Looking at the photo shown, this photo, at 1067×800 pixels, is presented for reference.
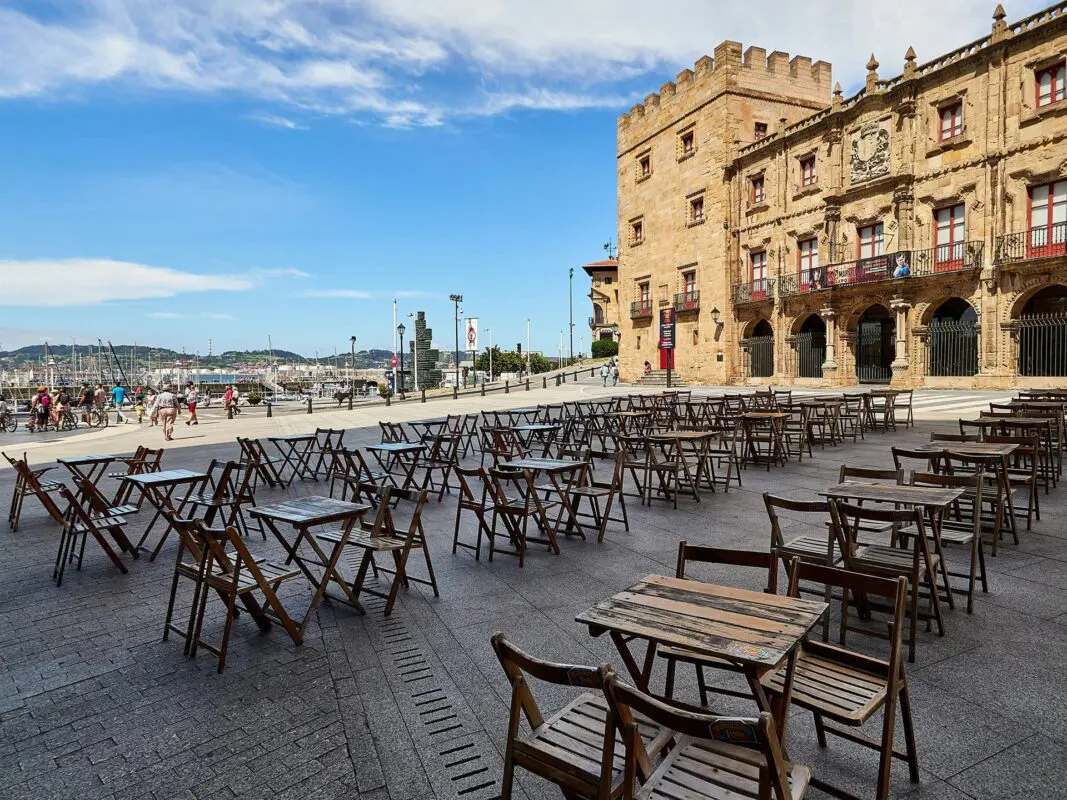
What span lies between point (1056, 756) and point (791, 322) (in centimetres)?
3284

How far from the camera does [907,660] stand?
3.64 metres

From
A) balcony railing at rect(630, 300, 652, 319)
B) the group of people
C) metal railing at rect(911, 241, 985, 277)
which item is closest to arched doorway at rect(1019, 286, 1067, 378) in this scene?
metal railing at rect(911, 241, 985, 277)

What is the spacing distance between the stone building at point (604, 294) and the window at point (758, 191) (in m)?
37.1

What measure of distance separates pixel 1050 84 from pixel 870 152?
6.74 m

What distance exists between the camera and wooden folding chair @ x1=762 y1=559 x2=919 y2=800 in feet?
7.96

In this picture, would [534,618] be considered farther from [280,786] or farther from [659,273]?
[659,273]

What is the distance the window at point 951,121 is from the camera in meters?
25.8

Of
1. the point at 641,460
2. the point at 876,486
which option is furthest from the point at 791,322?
the point at 876,486

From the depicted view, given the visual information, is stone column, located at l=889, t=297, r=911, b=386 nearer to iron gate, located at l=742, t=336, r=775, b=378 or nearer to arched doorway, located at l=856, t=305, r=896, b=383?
arched doorway, located at l=856, t=305, r=896, b=383

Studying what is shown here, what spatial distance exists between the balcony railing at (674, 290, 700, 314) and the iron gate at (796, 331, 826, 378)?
22.5 ft

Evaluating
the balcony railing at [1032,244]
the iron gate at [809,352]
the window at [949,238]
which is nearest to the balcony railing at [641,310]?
the iron gate at [809,352]

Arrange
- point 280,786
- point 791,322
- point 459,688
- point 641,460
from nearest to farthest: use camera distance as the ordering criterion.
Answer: point 280,786, point 459,688, point 641,460, point 791,322

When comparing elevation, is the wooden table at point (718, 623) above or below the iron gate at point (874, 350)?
below

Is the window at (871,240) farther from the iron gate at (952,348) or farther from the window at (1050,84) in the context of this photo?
the window at (1050,84)
